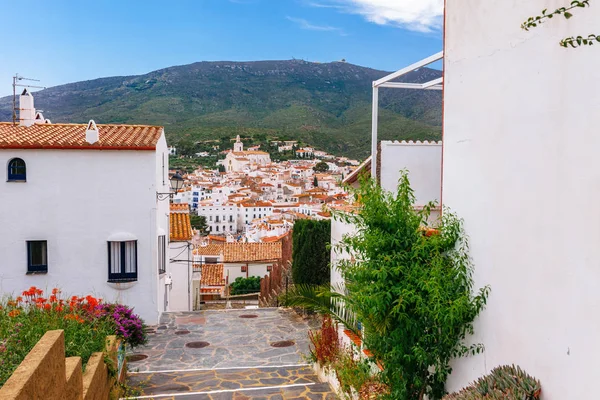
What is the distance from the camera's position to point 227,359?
10891 mm

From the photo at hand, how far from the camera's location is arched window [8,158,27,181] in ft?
42.4

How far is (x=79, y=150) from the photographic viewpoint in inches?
516

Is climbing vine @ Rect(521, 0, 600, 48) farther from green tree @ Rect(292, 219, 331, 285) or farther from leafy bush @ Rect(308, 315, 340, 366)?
green tree @ Rect(292, 219, 331, 285)

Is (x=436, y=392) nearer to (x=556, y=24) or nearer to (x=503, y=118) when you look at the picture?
(x=503, y=118)

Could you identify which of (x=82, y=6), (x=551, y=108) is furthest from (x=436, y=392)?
(x=82, y=6)

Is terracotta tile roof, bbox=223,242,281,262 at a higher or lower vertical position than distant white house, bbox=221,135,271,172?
lower

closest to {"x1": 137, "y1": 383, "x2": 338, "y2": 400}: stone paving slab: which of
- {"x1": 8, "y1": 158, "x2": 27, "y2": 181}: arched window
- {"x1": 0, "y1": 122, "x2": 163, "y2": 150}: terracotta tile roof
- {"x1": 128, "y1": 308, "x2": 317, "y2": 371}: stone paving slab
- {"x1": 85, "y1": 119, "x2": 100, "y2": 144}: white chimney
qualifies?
{"x1": 128, "y1": 308, "x2": 317, "y2": 371}: stone paving slab

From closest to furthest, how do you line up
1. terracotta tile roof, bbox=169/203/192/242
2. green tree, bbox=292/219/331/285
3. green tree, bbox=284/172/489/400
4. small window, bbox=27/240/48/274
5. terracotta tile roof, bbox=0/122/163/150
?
green tree, bbox=284/172/489/400
terracotta tile roof, bbox=0/122/163/150
small window, bbox=27/240/48/274
green tree, bbox=292/219/331/285
terracotta tile roof, bbox=169/203/192/242

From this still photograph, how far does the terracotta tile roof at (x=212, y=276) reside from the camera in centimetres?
3108

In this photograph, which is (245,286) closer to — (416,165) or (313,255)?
(313,255)

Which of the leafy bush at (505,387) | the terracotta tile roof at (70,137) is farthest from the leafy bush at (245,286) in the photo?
the leafy bush at (505,387)

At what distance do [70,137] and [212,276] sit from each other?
1964 centimetres

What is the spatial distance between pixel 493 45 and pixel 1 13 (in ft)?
140

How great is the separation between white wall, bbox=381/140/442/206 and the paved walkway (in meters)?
3.61
